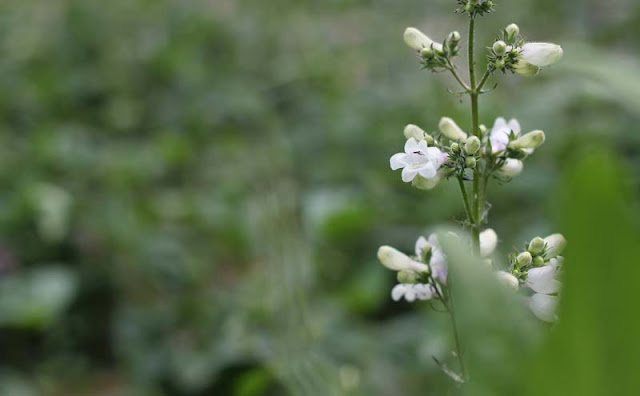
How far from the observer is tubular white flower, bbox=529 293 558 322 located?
0.57 metres

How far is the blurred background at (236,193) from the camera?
182 cm

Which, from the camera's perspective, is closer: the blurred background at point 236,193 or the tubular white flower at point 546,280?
the tubular white flower at point 546,280

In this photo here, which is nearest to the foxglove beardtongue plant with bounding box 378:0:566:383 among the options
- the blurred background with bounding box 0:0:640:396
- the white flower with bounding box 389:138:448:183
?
the white flower with bounding box 389:138:448:183

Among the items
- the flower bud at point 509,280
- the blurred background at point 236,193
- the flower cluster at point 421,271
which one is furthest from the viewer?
the blurred background at point 236,193

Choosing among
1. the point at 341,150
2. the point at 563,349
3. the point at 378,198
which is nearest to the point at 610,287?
the point at 563,349

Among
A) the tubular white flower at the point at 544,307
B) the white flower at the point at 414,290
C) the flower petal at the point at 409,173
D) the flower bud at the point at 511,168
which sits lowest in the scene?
the white flower at the point at 414,290

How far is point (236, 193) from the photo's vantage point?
2.52m

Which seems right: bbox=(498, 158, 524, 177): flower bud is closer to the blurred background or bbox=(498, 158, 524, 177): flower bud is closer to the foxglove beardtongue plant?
the foxglove beardtongue plant

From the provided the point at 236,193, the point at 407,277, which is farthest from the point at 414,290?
the point at 236,193

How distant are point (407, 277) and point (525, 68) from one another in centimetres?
21

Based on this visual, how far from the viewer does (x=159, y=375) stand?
6.41 ft

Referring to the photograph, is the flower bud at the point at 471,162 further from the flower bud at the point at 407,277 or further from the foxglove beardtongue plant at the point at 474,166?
the flower bud at the point at 407,277

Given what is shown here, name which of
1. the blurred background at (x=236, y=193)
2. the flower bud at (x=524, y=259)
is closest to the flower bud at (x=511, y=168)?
the flower bud at (x=524, y=259)

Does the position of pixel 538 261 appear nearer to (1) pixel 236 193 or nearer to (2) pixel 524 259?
(2) pixel 524 259
